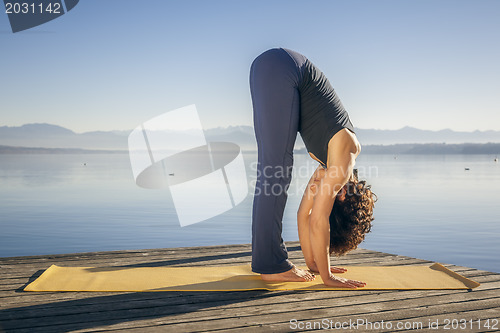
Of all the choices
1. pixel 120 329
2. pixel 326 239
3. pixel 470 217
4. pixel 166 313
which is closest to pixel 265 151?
pixel 326 239

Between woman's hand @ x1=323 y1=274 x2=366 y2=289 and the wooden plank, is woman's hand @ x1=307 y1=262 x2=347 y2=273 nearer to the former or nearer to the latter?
woman's hand @ x1=323 y1=274 x2=366 y2=289

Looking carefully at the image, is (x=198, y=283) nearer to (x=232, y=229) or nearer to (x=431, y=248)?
(x=431, y=248)

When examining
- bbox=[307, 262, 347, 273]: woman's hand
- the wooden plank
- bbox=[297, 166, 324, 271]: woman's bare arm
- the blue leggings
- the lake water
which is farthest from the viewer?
the lake water

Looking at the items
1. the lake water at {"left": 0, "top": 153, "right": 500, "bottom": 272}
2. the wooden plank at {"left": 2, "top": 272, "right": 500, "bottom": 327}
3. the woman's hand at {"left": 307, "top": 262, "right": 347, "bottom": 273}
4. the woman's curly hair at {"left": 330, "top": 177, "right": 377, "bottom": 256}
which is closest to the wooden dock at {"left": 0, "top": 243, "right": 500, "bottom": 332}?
the wooden plank at {"left": 2, "top": 272, "right": 500, "bottom": 327}

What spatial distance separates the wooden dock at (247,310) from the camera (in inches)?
80.7

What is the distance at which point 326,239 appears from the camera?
2.70m

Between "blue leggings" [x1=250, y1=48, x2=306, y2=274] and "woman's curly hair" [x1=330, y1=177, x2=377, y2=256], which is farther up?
"blue leggings" [x1=250, y1=48, x2=306, y2=274]

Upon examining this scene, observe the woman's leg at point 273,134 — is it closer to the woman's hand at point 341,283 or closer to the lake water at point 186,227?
the woman's hand at point 341,283

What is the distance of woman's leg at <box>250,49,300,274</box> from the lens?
104 inches

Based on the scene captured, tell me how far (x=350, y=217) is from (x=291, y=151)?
54 cm

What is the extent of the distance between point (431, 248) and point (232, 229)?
4.23 m

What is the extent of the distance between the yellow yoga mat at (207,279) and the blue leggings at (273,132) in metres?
0.31

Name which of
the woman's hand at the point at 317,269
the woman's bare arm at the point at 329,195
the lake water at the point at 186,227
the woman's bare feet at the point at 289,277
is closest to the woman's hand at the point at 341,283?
the woman's bare arm at the point at 329,195

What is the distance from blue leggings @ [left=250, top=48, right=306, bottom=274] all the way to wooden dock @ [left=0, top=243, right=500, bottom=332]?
14.4 inches
